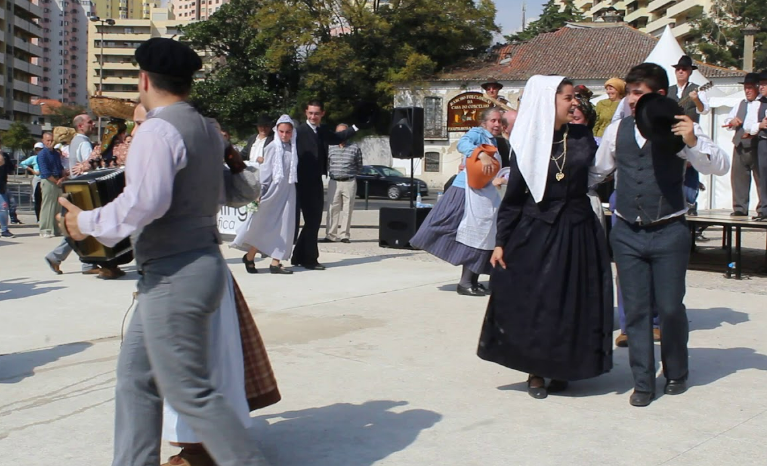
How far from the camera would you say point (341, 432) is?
4.18 metres

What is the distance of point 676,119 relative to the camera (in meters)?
4.51

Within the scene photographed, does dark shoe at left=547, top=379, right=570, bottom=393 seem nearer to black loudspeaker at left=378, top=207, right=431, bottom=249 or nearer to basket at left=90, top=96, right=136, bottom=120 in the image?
basket at left=90, top=96, right=136, bottom=120

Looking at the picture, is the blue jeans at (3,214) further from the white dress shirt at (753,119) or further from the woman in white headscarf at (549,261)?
the woman in white headscarf at (549,261)

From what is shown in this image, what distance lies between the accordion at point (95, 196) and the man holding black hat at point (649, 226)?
2.64 metres

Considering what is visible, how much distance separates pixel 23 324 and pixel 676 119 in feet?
16.7

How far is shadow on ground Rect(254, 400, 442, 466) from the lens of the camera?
12.7 ft

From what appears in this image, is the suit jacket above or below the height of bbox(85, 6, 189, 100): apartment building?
below

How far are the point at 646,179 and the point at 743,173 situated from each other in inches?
275

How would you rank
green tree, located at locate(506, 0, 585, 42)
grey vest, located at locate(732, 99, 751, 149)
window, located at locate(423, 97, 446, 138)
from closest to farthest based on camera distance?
1. grey vest, located at locate(732, 99, 751, 149)
2. window, located at locate(423, 97, 446, 138)
3. green tree, located at locate(506, 0, 585, 42)

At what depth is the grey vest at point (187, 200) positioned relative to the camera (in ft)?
9.94

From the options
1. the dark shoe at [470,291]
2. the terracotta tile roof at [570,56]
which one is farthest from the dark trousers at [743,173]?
the terracotta tile roof at [570,56]

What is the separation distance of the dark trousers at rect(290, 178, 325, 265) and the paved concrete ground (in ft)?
6.28

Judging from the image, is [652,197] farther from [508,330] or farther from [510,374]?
[510,374]

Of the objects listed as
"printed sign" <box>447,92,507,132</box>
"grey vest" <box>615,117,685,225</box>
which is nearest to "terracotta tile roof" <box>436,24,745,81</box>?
"printed sign" <box>447,92,507,132</box>
